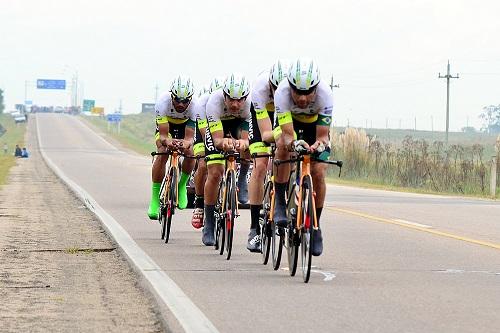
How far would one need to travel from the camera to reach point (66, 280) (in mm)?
11219

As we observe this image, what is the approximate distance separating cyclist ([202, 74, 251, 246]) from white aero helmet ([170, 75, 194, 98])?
137 cm

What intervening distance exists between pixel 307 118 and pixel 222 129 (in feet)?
7.39

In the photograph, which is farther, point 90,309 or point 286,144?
point 286,144

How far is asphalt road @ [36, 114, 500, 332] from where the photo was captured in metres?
8.77

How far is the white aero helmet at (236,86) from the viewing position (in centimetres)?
1357

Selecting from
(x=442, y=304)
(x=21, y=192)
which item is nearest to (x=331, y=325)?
(x=442, y=304)

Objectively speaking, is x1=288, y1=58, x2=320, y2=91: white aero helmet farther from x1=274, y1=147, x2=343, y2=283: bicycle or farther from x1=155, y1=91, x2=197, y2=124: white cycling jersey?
x1=155, y1=91, x2=197, y2=124: white cycling jersey

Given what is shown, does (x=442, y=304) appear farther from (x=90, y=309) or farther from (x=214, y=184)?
(x=214, y=184)

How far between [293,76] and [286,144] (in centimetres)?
59

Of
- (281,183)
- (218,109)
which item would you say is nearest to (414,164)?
(218,109)

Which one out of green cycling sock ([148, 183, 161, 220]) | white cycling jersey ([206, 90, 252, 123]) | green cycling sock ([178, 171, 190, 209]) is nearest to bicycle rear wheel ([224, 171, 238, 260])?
white cycling jersey ([206, 90, 252, 123])

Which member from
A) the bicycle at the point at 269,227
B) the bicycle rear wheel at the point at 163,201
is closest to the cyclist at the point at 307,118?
the bicycle at the point at 269,227

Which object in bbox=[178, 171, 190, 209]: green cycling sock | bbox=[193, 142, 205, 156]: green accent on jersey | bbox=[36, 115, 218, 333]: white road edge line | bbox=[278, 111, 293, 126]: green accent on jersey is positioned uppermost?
bbox=[278, 111, 293, 126]: green accent on jersey

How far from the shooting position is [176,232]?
16.8m
